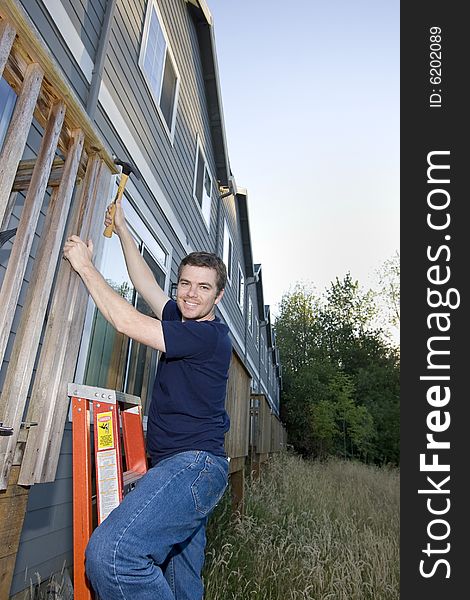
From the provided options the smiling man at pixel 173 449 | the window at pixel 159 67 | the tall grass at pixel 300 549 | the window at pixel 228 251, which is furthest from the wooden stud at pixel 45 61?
the window at pixel 228 251

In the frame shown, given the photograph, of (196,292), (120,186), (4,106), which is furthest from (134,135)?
(196,292)

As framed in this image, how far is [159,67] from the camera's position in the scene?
573 cm

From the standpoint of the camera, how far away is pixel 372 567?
14.1ft

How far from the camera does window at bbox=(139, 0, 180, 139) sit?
5.21m

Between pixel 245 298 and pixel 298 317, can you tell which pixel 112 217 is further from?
pixel 298 317

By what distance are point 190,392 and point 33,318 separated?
733 mm

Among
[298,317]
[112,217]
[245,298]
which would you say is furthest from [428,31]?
[298,317]

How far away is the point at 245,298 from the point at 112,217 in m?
13.1

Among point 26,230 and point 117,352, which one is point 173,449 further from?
point 117,352

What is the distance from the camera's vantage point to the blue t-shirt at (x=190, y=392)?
1.77 meters

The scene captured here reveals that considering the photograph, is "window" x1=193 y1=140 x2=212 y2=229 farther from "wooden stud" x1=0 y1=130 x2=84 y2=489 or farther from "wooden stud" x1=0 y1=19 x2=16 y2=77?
"wooden stud" x1=0 y1=19 x2=16 y2=77

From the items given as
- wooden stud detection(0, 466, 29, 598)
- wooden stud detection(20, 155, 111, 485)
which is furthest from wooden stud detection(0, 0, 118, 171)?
wooden stud detection(0, 466, 29, 598)

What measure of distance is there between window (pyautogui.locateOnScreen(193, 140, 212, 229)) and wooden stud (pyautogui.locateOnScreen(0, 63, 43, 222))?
6179 millimetres

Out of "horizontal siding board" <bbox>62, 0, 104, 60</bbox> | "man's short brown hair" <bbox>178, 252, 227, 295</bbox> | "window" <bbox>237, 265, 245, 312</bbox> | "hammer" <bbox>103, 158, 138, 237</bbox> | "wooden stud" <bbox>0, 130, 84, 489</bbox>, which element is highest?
"window" <bbox>237, 265, 245, 312</bbox>
